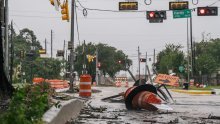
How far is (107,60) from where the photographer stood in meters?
138

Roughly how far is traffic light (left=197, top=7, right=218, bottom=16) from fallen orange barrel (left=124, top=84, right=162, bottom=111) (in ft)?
65.8

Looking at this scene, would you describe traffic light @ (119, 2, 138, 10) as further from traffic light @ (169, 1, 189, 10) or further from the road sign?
the road sign

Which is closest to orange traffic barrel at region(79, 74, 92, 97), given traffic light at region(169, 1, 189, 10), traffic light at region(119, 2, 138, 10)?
traffic light at region(119, 2, 138, 10)

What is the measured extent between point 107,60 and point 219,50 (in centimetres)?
2927

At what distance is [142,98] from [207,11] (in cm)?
2100

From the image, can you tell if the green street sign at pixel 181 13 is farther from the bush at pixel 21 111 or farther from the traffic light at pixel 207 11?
the bush at pixel 21 111

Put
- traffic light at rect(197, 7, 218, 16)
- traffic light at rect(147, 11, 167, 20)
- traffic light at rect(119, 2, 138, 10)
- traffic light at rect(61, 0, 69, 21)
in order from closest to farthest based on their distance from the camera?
traffic light at rect(61, 0, 69, 21)
traffic light at rect(119, 2, 138, 10)
traffic light at rect(197, 7, 218, 16)
traffic light at rect(147, 11, 167, 20)

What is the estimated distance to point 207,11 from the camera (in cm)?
3500

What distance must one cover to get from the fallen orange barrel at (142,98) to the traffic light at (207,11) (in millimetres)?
20043

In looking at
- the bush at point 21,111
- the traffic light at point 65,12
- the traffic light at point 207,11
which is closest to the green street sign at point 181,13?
the traffic light at point 207,11

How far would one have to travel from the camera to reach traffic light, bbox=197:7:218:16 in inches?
1363

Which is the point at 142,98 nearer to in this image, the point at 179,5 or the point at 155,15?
the point at 179,5

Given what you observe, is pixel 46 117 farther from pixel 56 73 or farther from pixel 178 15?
pixel 56 73

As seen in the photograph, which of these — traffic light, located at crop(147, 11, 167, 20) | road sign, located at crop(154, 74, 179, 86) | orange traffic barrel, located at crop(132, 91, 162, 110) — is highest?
traffic light, located at crop(147, 11, 167, 20)
